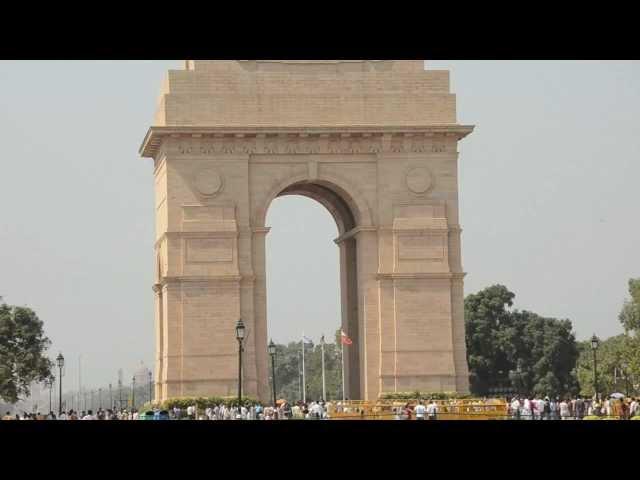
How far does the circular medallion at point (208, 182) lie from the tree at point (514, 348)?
47260 millimetres

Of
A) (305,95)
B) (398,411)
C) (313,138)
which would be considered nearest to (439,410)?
(398,411)

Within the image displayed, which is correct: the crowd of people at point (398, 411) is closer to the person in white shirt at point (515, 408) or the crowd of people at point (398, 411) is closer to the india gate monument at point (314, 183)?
the person in white shirt at point (515, 408)

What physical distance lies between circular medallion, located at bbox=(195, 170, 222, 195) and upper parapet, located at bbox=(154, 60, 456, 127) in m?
1.73

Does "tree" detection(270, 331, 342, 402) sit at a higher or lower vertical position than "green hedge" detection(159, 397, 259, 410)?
higher

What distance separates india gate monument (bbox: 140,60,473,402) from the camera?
56.1m

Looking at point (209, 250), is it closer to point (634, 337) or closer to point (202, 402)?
point (202, 402)

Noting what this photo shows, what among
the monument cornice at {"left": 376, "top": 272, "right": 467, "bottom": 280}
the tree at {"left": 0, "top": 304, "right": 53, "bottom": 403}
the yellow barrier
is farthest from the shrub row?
the tree at {"left": 0, "top": 304, "right": 53, "bottom": 403}

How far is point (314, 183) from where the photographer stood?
57.9 metres

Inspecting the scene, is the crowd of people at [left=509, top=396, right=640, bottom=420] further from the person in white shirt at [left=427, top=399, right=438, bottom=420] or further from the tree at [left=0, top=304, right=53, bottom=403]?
the tree at [left=0, top=304, right=53, bottom=403]

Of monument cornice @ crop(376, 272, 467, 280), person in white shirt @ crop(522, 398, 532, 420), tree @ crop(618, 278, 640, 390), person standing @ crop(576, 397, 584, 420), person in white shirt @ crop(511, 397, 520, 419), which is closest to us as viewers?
person in white shirt @ crop(522, 398, 532, 420)

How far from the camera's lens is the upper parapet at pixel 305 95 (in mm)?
56375

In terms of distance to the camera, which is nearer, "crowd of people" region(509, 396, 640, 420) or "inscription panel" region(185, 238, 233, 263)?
"crowd of people" region(509, 396, 640, 420)
